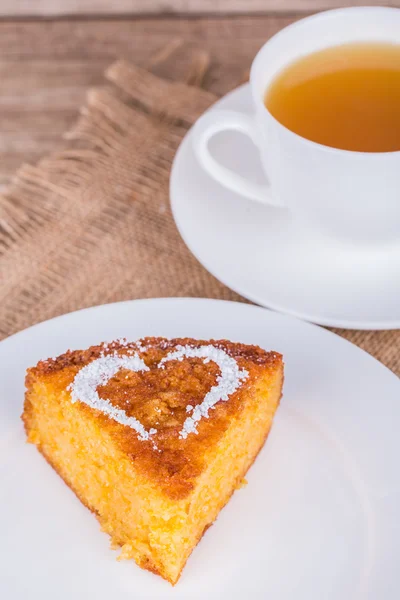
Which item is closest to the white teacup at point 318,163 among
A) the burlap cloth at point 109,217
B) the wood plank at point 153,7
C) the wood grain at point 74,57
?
the burlap cloth at point 109,217

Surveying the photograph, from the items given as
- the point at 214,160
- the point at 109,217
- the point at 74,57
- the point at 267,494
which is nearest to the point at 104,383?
the point at 267,494

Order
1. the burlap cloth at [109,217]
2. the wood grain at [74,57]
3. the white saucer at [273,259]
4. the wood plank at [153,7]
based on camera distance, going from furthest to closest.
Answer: the wood plank at [153,7] < the wood grain at [74,57] < the burlap cloth at [109,217] < the white saucer at [273,259]

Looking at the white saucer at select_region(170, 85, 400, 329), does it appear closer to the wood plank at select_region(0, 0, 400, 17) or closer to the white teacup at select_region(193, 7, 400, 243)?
the white teacup at select_region(193, 7, 400, 243)

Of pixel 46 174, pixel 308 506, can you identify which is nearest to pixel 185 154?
pixel 46 174

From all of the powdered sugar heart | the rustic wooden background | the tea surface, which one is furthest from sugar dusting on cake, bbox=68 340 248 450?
the rustic wooden background

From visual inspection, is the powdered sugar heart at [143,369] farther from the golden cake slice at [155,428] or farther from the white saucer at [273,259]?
the white saucer at [273,259]
